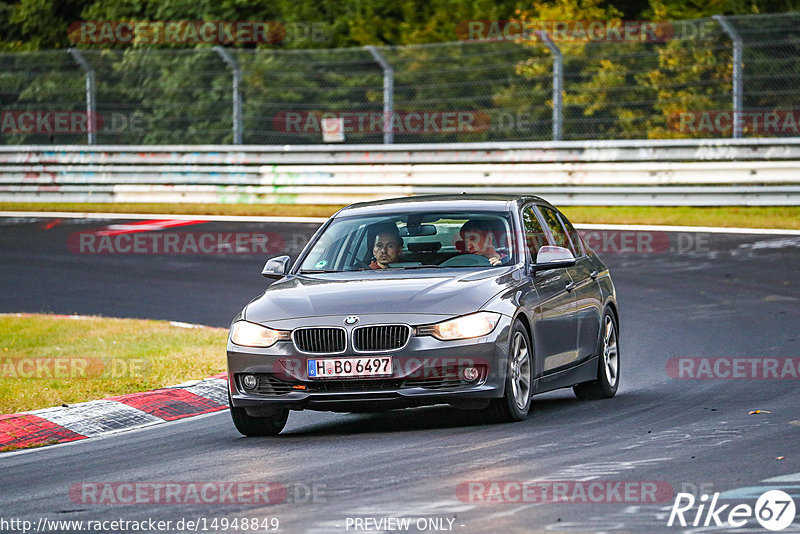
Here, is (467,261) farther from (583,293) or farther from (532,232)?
(583,293)

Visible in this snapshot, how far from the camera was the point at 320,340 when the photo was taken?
8.99 m

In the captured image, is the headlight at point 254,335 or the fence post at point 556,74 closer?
the headlight at point 254,335

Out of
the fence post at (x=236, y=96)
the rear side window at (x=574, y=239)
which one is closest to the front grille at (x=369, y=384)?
the rear side window at (x=574, y=239)

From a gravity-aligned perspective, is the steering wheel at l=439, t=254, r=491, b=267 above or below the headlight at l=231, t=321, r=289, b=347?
above

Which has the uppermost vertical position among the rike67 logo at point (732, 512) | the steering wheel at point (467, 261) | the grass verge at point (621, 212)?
the steering wheel at point (467, 261)

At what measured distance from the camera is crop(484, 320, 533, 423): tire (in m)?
9.13

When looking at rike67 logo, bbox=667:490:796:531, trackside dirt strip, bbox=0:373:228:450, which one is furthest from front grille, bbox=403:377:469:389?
rike67 logo, bbox=667:490:796:531

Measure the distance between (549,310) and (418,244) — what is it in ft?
3.21

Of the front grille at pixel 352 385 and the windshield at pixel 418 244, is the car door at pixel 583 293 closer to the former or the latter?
the windshield at pixel 418 244

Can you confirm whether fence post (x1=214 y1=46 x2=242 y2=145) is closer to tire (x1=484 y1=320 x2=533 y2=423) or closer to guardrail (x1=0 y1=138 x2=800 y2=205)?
guardrail (x1=0 y1=138 x2=800 y2=205)

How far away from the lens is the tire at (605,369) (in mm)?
10789

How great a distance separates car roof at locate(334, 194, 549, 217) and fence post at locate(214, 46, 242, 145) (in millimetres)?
16635

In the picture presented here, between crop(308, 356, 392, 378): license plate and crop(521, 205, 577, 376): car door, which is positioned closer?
crop(308, 356, 392, 378): license plate

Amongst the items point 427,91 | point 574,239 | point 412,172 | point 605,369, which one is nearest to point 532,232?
point 574,239
